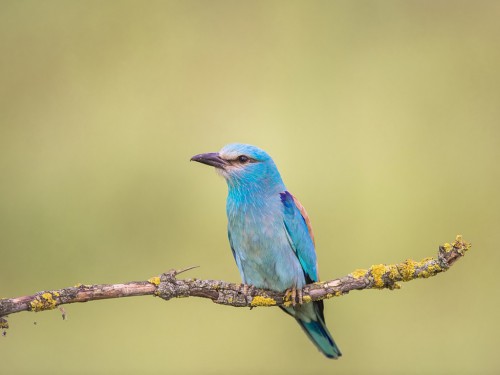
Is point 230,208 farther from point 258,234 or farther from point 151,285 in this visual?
point 151,285

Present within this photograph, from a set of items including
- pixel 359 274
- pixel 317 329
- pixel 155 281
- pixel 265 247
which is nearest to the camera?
pixel 155 281

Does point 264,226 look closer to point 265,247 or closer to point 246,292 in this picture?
point 265,247

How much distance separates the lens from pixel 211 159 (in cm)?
365

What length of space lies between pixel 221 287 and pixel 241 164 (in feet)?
2.92

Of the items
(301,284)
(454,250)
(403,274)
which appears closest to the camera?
(454,250)

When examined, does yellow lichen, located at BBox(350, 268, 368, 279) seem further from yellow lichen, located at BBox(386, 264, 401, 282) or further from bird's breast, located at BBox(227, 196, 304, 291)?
bird's breast, located at BBox(227, 196, 304, 291)

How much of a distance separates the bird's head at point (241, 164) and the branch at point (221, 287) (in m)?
0.69

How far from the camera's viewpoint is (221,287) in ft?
9.94

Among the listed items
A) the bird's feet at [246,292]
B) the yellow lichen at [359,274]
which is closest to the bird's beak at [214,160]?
the bird's feet at [246,292]

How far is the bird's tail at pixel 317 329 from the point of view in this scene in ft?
12.4

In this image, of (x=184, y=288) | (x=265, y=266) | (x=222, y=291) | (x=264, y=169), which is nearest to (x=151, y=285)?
→ (x=184, y=288)

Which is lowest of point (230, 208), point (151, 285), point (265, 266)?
point (151, 285)

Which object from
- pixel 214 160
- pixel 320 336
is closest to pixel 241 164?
pixel 214 160

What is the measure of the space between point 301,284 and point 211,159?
0.87 m
